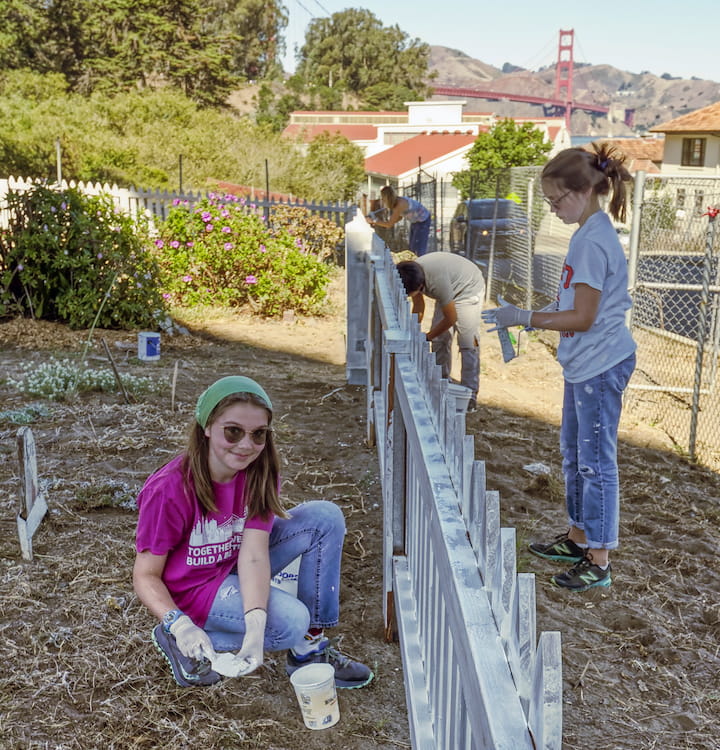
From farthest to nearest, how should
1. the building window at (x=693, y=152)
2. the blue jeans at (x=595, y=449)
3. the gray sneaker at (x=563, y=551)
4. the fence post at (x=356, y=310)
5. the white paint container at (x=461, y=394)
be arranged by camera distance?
the building window at (x=693, y=152) → the fence post at (x=356, y=310) → the gray sneaker at (x=563, y=551) → the blue jeans at (x=595, y=449) → the white paint container at (x=461, y=394)

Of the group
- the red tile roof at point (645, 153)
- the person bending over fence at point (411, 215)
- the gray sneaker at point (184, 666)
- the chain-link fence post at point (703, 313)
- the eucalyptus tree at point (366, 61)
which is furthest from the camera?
the eucalyptus tree at point (366, 61)

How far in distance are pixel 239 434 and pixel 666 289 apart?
711 cm

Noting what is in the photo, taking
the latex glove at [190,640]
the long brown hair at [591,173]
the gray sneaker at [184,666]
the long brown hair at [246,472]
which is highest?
the long brown hair at [591,173]

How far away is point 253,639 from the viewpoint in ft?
7.56

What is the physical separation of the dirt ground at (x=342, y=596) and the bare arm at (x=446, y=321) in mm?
691

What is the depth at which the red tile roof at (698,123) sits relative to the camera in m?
46.8

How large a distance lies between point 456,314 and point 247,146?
27127mm

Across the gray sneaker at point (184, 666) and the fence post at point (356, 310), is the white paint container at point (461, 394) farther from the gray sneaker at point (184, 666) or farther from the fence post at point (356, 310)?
the fence post at point (356, 310)

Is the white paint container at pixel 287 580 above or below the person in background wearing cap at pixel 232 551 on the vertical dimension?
below

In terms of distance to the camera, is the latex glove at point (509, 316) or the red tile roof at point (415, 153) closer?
the latex glove at point (509, 316)

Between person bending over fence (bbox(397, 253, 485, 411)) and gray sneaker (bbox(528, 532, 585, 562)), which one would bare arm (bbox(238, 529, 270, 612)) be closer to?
gray sneaker (bbox(528, 532, 585, 562))

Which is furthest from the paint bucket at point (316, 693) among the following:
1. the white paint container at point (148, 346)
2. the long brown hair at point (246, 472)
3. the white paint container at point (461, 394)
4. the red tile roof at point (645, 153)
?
the red tile roof at point (645, 153)

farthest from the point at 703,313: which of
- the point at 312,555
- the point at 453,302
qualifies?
the point at 312,555

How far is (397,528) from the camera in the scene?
2877mm
